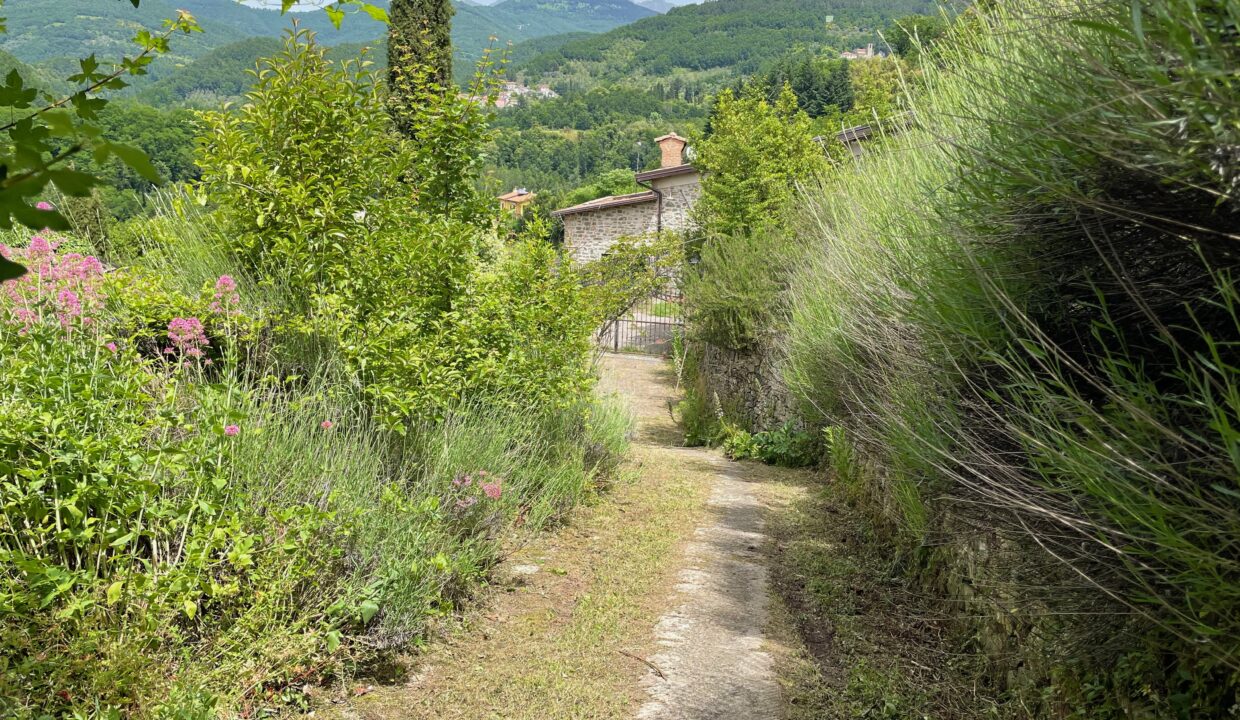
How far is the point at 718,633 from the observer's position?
5.74 meters

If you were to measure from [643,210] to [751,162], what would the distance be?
15900mm

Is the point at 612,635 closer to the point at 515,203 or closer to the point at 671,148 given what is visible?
the point at 515,203

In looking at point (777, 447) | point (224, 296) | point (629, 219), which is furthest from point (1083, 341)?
point (629, 219)

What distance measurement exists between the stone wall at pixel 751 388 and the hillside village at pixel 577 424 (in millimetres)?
3947

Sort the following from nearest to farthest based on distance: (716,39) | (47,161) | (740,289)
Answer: (47,161), (740,289), (716,39)

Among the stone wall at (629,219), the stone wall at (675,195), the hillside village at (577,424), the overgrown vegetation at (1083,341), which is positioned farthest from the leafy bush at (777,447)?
the stone wall at (675,195)

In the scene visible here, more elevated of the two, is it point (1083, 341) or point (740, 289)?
point (1083, 341)

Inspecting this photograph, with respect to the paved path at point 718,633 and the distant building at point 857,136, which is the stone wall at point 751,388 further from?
the paved path at point 718,633

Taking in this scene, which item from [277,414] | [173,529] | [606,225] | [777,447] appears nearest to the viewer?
[173,529]

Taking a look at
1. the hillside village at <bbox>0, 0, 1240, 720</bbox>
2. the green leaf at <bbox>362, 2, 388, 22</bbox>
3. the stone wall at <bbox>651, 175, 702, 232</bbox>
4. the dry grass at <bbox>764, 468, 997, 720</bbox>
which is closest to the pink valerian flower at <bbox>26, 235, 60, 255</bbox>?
the hillside village at <bbox>0, 0, 1240, 720</bbox>

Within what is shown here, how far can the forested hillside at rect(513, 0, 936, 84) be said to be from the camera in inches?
5231

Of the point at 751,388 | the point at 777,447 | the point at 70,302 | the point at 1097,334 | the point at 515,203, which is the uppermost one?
the point at 515,203

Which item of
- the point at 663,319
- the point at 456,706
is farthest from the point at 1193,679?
the point at 663,319

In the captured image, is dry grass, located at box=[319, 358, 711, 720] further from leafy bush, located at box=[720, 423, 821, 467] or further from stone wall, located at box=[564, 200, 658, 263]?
stone wall, located at box=[564, 200, 658, 263]
